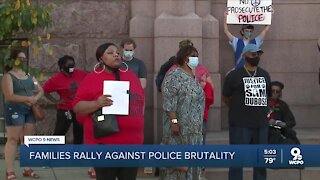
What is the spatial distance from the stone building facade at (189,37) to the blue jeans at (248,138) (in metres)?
2.51

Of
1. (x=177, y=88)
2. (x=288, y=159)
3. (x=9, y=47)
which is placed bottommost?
(x=288, y=159)

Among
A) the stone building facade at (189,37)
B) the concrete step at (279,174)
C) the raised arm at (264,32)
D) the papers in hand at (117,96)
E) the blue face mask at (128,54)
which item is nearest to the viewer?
the papers in hand at (117,96)

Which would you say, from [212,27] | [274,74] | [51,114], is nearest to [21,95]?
[51,114]

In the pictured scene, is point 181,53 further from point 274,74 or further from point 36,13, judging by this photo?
point 274,74

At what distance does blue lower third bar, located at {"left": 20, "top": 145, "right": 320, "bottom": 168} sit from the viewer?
6535 mm

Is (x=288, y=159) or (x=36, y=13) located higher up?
(x=36, y=13)

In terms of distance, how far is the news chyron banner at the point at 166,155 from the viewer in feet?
21.4

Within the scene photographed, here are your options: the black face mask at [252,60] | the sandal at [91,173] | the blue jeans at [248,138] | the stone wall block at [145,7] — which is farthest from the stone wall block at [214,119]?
the black face mask at [252,60]

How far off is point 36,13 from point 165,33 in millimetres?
4356

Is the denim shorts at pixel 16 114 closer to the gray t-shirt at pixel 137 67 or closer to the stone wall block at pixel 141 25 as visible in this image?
the gray t-shirt at pixel 137 67

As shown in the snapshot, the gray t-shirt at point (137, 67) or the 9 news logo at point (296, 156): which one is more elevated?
the gray t-shirt at point (137, 67)

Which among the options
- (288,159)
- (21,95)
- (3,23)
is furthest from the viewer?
(21,95)

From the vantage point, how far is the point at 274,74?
11570mm

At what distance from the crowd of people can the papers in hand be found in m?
0.06
